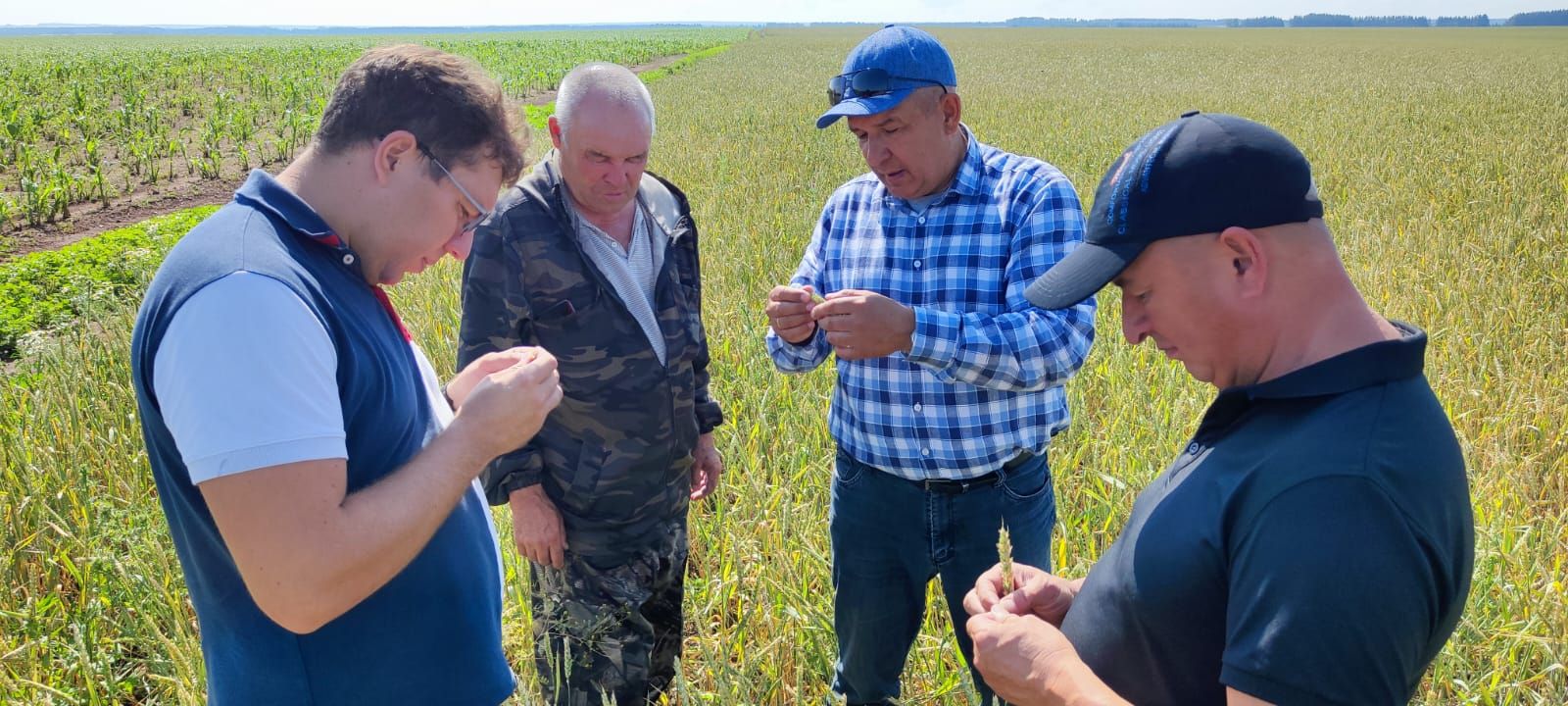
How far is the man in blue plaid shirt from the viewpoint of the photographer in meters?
2.12

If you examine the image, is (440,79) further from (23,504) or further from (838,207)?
(23,504)

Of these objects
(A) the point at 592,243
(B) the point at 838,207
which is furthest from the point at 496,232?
(B) the point at 838,207

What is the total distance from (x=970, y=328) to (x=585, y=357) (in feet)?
3.20

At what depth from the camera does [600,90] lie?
7.57ft

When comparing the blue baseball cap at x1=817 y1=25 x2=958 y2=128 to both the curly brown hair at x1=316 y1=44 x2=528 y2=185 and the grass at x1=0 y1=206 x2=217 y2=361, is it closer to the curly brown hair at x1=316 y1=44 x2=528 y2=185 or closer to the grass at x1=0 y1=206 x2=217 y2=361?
the curly brown hair at x1=316 y1=44 x2=528 y2=185

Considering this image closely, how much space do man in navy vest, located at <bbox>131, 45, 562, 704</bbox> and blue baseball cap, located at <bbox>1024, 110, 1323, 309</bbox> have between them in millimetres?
873

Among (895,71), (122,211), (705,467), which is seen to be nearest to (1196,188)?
(895,71)

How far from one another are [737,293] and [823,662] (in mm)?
3379

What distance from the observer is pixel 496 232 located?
7.47 ft

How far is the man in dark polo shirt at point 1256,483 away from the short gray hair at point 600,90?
137 centimetres

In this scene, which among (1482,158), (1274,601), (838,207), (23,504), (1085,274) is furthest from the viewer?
(1482,158)

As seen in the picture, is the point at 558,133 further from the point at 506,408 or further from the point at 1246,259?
the point at 1246,259

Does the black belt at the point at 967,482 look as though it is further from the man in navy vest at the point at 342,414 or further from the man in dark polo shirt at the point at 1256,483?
the man in navy vest at the point at 342,414

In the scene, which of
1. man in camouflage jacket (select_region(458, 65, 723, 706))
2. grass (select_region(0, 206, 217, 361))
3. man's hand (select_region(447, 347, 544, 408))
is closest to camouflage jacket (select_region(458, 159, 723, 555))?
man in camouflage jacket (select_region(458, 65, 723, 706))
